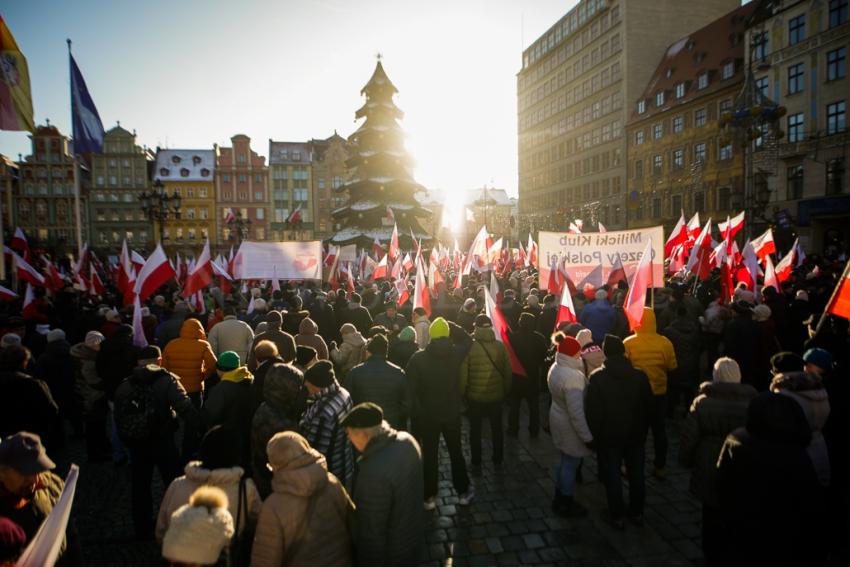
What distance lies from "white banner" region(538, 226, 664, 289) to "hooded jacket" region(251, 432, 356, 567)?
8.39m

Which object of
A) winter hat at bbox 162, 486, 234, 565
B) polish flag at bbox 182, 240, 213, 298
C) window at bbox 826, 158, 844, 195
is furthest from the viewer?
window at bbox 826, 158, 844, 195

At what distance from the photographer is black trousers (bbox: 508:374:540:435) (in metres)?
8.15

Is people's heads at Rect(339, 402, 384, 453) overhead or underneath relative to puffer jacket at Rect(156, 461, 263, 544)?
overhead

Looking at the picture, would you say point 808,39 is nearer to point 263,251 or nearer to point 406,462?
point 263,251

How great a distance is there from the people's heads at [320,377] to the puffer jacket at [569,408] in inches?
92.5

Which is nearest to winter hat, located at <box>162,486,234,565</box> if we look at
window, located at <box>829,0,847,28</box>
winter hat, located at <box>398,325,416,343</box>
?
winter hat, located at <box>398,325,416,343</box>

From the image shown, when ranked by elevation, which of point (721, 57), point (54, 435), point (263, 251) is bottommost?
point (54, 435)

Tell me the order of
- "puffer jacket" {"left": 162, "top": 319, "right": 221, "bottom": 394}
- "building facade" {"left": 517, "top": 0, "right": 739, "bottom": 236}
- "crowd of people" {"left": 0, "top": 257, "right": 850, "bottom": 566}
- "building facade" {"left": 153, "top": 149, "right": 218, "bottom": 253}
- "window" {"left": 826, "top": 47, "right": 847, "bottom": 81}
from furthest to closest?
"building facade" {"left": 153, "top": 149, "right": 218, "bottom": 253} < "building facade" {"left": 517, "top": 0, "right": 739, "bottom": 236} < "window" {"left": 826, "top": 47, "right": 847, "bottom": 81} < "puffer jacket" {"left": 162, "top": 319, "right": 221, "bottom": 394} < "crowd of people" {"left": 0, "top": 257, "right": 850, "bottom": 566}

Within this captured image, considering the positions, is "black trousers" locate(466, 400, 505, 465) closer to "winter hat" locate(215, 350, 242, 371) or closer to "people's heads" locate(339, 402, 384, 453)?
"winter hat" locate(215, 350, 242, 371)

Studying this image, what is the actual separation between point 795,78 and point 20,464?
1787 inches

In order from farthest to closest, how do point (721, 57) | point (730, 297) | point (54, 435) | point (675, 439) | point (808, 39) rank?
point (721, 57) < point (808, 39) < point (730, 297) < point (675, 439) < point (54, 435)

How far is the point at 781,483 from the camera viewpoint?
3309mm

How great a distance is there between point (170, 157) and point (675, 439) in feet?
255

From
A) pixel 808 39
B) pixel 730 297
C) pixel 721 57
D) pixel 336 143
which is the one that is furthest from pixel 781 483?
pixel 336 143
